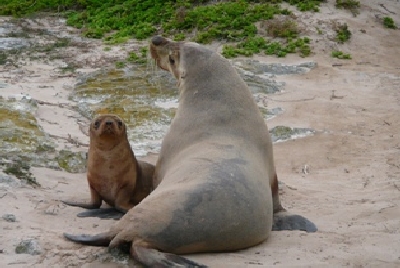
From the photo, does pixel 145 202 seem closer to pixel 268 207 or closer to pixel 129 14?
pixel 268 207

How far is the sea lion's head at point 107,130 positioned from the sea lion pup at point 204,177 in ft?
1.44

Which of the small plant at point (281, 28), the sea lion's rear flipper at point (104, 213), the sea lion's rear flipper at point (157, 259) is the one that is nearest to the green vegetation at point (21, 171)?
the sea lion's rear flipper at point (104, 213)

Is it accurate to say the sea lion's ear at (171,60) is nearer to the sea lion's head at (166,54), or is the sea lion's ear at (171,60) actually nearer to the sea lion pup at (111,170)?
the sea lion's head at (166,54)

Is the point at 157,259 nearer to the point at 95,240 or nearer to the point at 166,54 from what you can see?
the point at 95,240

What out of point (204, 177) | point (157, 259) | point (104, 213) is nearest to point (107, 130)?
point (104, 213)

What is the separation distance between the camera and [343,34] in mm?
12867

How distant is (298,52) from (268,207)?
298 inches

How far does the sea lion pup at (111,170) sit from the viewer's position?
5.73m

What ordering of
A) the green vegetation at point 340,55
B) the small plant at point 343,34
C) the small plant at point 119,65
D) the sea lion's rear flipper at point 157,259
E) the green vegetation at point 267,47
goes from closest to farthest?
the sea lion's rear flipper at point 157,259 → the small plant at point 119,65 → the green vegetation at point 267,47 → the green vegetation at point 340,55 → the small plant at point 343,34

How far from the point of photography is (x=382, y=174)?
7.15 metres

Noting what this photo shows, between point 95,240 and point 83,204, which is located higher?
point 95,240

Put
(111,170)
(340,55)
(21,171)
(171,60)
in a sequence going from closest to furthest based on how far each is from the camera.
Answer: (111,170) → (171,60) → (21,171) → (340,55)

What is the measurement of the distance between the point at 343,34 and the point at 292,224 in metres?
8.12

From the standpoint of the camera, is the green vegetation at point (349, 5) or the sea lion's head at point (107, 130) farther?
the green vegetation at point (349, 5)
